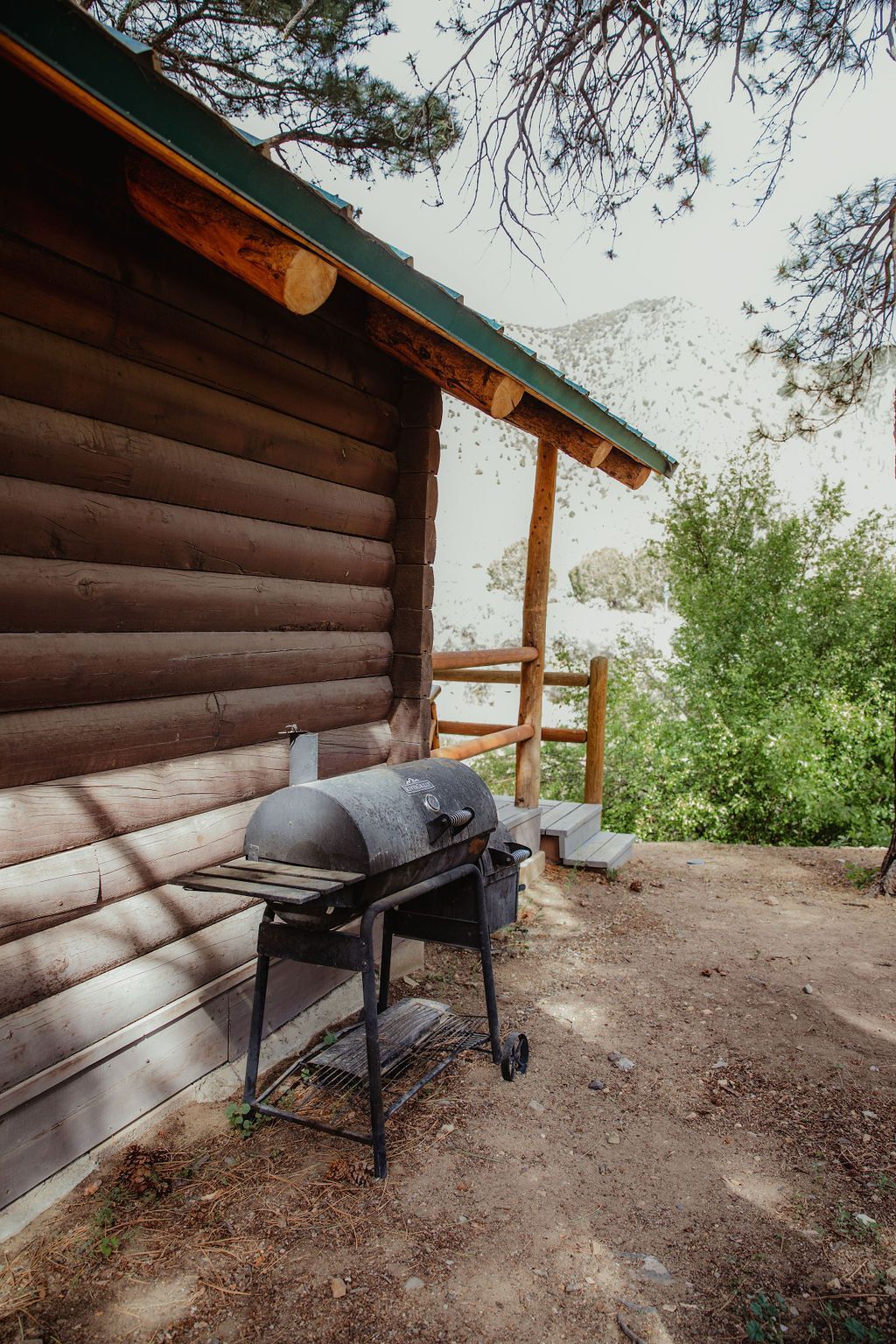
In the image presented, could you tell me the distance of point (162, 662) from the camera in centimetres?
302

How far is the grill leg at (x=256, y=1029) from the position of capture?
2.96 metres

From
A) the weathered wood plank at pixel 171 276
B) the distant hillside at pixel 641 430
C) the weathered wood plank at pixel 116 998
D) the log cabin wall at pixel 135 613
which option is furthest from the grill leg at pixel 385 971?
the distant hillside at pixel 641 430

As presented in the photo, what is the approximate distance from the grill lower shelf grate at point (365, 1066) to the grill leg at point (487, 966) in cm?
5

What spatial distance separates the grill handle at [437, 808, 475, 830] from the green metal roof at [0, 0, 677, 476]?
74.4 inches

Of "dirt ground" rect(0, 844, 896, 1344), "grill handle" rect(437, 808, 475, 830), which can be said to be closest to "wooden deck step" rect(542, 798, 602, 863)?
"dirt ground" rect(0, 844, 896, 1344)

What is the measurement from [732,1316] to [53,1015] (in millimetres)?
2092

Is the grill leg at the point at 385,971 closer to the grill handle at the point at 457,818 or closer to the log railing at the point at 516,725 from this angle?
the grill handle at the point at 457,818

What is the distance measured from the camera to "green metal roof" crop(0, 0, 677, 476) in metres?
1.74

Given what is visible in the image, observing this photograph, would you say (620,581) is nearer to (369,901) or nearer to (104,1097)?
(369,901)

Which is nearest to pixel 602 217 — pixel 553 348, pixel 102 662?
pixel 102 662

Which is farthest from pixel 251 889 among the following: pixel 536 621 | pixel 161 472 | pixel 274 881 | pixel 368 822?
pixel 536 621

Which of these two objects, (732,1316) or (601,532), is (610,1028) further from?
(601,532)

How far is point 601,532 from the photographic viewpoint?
115ft

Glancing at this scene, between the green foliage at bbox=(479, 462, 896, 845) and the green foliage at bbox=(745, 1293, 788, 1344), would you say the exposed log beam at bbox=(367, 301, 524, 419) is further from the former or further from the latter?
the green foliage at bbox=(479, 462, 896, 845)
